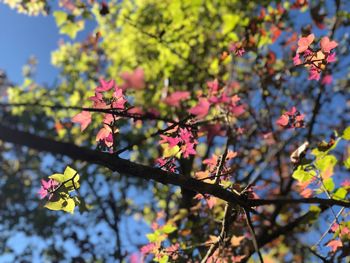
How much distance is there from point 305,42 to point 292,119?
675 mm

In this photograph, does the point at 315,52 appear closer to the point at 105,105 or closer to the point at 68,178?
the point at 105,105

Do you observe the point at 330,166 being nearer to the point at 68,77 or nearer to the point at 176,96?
the point at 176,96

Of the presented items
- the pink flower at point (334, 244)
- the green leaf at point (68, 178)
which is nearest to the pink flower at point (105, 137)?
the green leaf at point (68, 178)

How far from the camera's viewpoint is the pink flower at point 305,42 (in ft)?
8.25

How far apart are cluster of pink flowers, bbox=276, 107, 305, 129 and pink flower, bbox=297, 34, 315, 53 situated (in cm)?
50

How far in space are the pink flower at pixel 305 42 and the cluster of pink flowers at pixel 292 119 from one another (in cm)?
50

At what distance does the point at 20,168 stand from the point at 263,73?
264 inches

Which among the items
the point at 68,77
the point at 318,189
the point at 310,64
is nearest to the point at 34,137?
the point at 310,64

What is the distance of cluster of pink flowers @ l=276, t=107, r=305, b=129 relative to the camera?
9.59 feet

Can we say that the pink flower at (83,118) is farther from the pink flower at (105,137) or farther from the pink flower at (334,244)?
the pink flower at (334,244)

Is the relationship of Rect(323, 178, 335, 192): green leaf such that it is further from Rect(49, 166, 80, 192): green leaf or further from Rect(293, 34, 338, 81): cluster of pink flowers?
Rect(49, 166, 80, 192): green leaf

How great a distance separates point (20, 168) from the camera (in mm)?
10086

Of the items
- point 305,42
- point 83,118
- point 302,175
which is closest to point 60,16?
point 83,118

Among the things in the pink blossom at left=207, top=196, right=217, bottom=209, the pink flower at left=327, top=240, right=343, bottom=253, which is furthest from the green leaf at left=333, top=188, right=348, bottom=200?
the pink blossom at left=207, top=196, right=217, bottom=209
